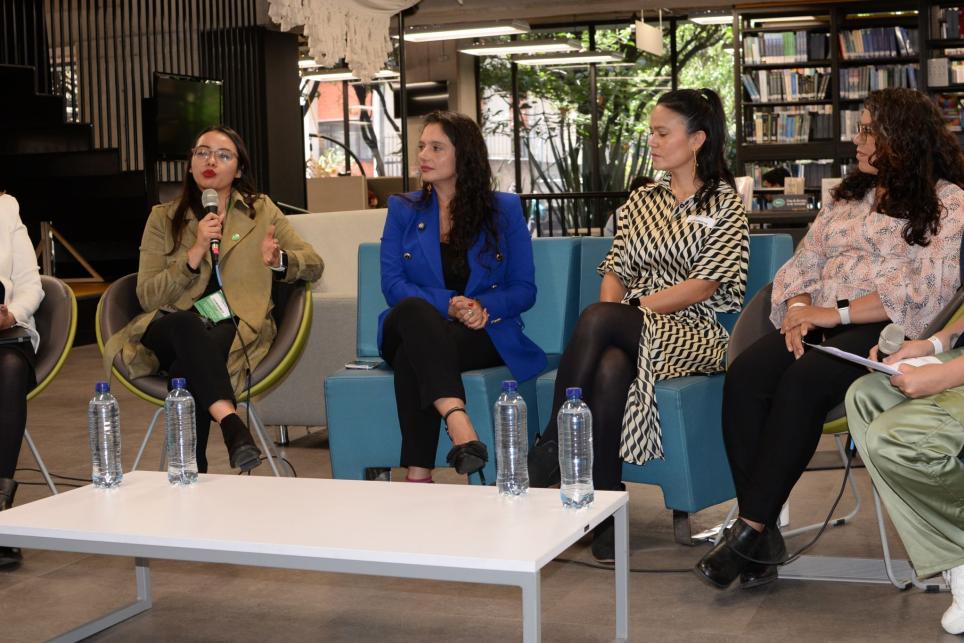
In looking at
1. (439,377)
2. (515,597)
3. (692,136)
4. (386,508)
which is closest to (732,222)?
(692,136)

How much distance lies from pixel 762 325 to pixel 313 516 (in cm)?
151

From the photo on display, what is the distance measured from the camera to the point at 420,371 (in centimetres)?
317

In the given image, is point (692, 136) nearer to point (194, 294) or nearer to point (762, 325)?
point (762, 325)

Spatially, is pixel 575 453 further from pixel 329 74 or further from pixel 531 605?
pixel 329 74

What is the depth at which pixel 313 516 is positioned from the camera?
2215 mm

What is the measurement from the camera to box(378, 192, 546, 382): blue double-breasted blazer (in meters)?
3.46

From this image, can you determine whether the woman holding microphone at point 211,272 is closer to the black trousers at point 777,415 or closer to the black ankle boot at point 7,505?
the black ankle boot at point 7,505

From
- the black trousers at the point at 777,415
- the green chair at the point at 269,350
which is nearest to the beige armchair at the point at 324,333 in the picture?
the green chair at the point at 269,350

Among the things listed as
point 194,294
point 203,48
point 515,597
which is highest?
point 203,48

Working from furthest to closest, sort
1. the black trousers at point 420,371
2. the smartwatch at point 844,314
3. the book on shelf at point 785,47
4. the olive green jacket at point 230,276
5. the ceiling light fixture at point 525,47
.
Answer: the ceiling light fixture at point 525,47 < the book on shelf at point 785,47 < the olive green jacket at point 230,276 < the black trousers at point 420,371 < the smartwatch at point 844,314

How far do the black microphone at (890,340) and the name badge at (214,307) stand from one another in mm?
2011

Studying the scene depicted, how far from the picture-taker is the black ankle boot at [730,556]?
105 inches

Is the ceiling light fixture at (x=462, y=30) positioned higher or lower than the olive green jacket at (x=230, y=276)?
higher

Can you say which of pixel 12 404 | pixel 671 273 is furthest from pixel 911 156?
pixel 12 404
